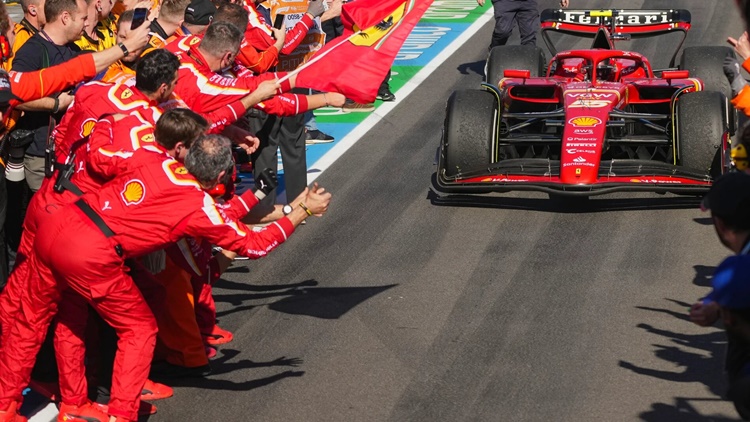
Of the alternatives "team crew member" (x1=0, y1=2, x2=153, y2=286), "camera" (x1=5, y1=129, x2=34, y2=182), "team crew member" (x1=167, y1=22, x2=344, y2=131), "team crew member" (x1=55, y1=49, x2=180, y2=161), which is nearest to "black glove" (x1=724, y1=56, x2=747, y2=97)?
"team crew member" (x1=167, y1=22, x2=344, y2=131)

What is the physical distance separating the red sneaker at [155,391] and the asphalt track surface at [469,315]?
0.19 ft

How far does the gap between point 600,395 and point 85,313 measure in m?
2.92

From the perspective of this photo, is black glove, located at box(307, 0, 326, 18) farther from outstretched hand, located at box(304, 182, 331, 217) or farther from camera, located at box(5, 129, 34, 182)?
outstretched hand, located at box(304, 182, 331, 217)

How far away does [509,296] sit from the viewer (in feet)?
26.9

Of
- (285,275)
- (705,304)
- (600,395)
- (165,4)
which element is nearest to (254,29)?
(165,4)

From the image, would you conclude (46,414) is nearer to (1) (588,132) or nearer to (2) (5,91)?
(2) (5,91)

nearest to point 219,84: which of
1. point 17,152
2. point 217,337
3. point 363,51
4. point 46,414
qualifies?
point 363,51

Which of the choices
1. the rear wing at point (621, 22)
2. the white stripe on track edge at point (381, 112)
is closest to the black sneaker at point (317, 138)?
the white stripe on track edge at point (381, 112)

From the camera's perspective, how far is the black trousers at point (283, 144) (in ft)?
33.0

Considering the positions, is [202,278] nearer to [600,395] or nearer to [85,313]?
[85,313]

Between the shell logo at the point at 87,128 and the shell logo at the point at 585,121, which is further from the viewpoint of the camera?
the shell logo at the point at 585,121

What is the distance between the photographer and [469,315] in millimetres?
7879

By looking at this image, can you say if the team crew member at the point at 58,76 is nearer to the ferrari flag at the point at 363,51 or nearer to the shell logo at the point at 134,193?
the shell logo at the point at 134,193

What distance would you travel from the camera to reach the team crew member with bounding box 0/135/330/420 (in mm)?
5922
